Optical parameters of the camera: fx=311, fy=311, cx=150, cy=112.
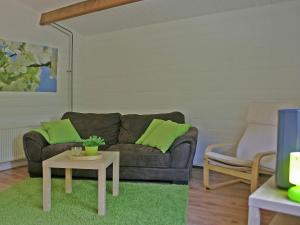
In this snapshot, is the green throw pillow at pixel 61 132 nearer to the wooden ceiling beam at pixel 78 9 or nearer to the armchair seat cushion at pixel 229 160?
the wooden ceiling beam at pixel 78 9

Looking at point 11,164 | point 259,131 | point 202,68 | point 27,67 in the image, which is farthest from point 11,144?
point 259,131

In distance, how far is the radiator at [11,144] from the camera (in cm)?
438

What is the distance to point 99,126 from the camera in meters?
4.49

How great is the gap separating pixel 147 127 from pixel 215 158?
1161mm

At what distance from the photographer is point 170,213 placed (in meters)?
2.82

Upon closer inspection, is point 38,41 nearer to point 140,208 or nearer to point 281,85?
point 140,208

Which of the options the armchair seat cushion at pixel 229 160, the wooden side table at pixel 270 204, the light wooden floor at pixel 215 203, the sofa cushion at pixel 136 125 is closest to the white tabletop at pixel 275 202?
the wooden side table at pixel 270 204

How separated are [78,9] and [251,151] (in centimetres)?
308

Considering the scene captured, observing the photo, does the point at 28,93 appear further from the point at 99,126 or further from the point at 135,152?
the point at 135,152

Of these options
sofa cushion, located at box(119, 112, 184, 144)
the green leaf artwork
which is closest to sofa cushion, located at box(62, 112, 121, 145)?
sofa cushion, located at box(119, 112, 184, 144)

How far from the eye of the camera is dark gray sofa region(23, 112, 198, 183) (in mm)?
3664

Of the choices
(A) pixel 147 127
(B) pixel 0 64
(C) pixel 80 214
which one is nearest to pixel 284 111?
(C) pixel 80 214

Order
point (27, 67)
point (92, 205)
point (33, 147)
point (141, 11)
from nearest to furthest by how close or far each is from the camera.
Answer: point (92, 205) → point (33, 147) → point (141, 11) → point (27, 67)

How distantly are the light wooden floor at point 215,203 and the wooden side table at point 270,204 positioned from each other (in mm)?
842
